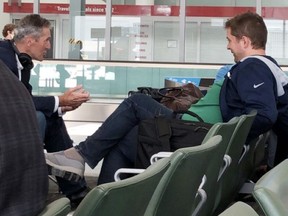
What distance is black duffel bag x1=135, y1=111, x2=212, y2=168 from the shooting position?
256 centimetres

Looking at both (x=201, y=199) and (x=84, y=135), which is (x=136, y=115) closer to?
(x=201, y=199)

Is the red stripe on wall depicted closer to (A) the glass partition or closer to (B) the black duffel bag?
(A) the glass partition

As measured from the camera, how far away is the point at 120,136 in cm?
286

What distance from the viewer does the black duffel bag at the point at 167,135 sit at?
2.56m

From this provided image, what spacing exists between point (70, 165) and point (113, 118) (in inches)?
12.9

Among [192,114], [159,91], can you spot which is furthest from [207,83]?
[192,114]

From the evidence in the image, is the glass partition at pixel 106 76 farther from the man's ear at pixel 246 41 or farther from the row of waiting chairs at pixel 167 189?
the row of waiting chairs at pixel 167 189

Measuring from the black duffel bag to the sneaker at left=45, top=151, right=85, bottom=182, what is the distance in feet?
1.38

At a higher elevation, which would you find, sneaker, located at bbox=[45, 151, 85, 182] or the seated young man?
the seated young man

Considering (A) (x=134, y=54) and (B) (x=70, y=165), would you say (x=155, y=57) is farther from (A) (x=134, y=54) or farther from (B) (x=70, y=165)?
(B) (x=70, y=165)

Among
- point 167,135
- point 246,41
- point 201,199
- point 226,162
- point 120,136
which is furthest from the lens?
point 246,41

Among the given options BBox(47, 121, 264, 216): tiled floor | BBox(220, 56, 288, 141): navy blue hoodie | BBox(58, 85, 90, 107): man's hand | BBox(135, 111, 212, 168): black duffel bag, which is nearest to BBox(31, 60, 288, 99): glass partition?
BBox(47, 121, 264, 216): tiled floor

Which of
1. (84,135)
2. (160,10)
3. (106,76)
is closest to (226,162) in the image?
(84,135)

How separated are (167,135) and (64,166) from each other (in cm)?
61
